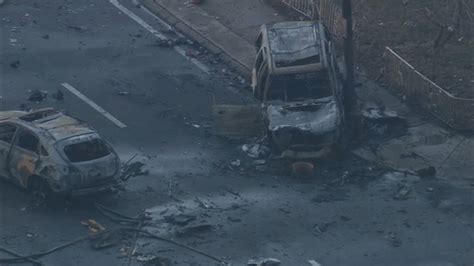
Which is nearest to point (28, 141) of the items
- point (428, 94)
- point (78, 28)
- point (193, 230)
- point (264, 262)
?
point (193, 230)

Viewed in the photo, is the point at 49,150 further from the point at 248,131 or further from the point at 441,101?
the point at 441,101

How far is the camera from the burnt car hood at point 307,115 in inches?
898

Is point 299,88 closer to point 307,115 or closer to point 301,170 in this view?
point 307,115

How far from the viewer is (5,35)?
29656 mm

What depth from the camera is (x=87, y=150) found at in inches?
825

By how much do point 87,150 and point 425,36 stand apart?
35.9 feet

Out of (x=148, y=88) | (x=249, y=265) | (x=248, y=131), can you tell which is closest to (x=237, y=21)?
(x=148, y=88)

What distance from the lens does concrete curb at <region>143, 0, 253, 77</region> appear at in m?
28.1

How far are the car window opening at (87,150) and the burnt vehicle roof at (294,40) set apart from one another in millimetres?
4865

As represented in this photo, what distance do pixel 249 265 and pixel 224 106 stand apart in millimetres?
→ 6370

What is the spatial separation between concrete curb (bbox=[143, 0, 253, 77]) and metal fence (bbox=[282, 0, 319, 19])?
74.5 inches

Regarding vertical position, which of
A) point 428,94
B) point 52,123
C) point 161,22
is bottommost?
point 161,22

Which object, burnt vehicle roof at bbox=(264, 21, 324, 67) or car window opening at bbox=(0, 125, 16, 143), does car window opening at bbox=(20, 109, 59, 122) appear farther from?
burnt vehicle roof at bbox=(264, 21, 324, 67)

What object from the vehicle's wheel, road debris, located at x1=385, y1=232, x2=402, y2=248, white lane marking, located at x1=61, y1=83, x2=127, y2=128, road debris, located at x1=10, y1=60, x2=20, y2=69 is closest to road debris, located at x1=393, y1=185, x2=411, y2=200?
road debris, located at x1=385, y1=232, x2=402, y2=248
